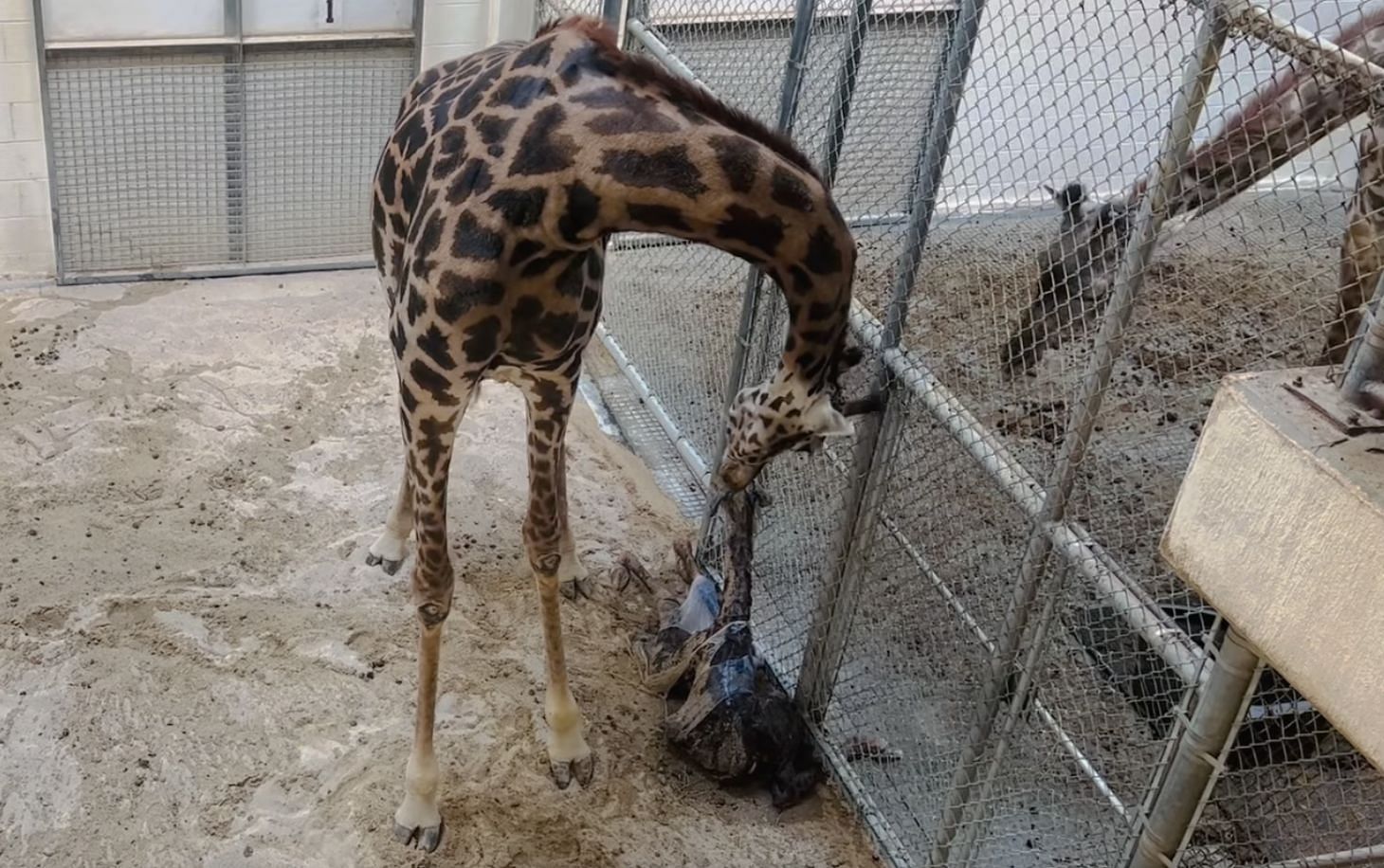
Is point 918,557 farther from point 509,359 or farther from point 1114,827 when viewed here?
point 509,359

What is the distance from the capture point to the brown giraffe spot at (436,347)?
3859 mm

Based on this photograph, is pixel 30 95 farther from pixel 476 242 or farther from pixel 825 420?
pixel 825 420

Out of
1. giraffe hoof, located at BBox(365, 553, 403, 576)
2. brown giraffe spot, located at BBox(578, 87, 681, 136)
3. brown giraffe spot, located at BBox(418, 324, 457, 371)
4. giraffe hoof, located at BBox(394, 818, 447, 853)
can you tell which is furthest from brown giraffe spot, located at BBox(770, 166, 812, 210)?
giraffe hoof, located at BBox(365, 553, 403, 576)

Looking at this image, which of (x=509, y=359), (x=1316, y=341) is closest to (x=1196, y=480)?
(x=509, y=359)

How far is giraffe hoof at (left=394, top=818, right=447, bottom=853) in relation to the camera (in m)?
4.23

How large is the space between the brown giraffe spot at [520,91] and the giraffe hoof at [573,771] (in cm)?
207

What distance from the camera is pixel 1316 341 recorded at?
6074 mm

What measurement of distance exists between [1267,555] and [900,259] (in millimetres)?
2170

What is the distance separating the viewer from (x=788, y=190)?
11.2 feet

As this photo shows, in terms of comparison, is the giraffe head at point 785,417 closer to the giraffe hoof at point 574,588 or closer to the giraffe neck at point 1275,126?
the giraffe neck at point 1275,126

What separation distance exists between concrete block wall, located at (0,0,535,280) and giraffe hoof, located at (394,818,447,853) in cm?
397

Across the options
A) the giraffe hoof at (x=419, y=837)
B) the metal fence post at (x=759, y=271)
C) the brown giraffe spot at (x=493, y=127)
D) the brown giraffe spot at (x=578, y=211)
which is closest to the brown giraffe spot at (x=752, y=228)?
Result: the brown giraffe spot at (x=578, y=211)

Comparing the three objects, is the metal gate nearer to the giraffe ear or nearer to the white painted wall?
the white painted wall

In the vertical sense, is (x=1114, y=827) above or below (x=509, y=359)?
below
